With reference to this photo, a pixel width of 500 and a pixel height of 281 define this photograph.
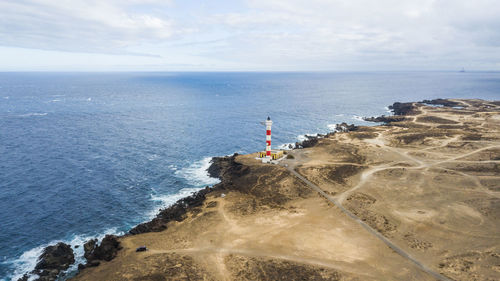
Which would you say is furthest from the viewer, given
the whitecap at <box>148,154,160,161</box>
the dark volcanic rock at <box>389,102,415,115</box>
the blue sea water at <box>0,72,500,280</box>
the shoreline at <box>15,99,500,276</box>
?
the dark volcanic rock at <box>389,102,415,115</box>

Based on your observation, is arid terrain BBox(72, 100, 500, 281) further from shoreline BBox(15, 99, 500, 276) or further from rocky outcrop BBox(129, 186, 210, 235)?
rocky outcrop BBox(129, 186, 210, 235)

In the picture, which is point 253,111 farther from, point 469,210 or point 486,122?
point 469,210

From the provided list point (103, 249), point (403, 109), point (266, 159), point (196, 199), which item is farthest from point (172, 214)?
point (403, 109)

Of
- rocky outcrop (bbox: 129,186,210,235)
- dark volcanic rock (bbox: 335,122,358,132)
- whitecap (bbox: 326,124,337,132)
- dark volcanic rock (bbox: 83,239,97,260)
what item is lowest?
dark volcanic rock (bbox: 83,239,97,260)

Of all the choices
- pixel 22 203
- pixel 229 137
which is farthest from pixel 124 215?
pixel 229 137

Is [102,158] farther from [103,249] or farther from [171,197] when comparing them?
[103,249]

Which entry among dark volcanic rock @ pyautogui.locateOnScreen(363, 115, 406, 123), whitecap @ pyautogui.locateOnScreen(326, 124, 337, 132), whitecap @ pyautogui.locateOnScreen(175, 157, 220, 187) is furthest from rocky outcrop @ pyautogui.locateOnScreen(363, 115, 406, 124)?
whitecap @ pyautogui.locateOnScreen(175, 157, 220, 187)
